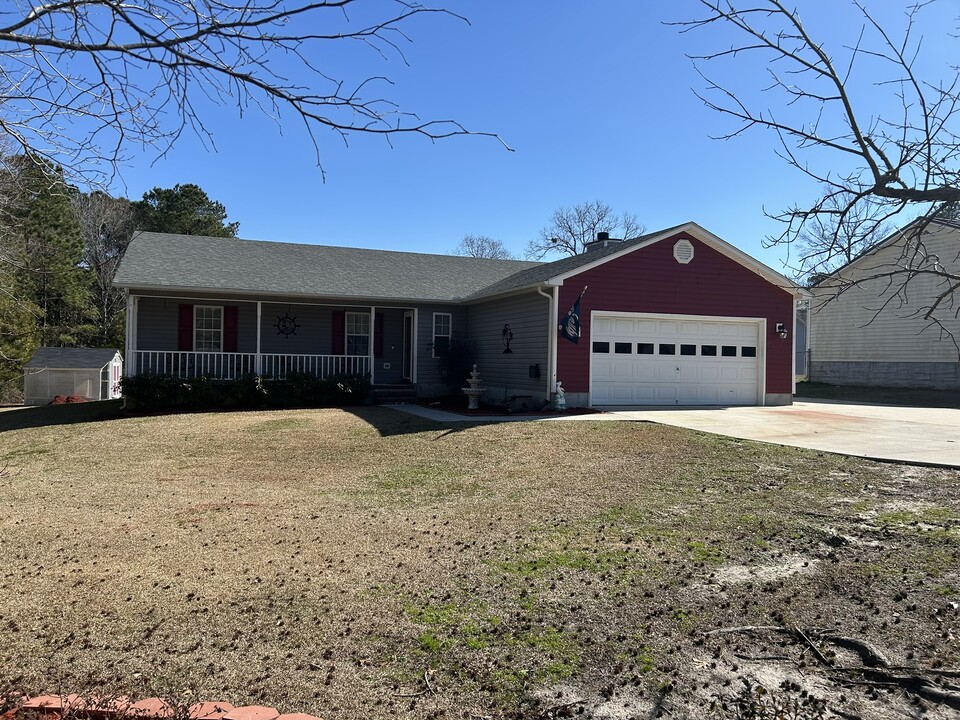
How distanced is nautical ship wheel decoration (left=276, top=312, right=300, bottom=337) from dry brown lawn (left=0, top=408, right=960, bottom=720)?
10.3 metres

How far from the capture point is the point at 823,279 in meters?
3.74

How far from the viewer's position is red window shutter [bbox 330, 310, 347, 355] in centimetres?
1917

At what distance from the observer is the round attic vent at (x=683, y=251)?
16.3m

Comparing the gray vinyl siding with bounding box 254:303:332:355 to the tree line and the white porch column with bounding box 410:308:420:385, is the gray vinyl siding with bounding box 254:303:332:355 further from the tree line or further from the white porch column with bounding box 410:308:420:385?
the tree line

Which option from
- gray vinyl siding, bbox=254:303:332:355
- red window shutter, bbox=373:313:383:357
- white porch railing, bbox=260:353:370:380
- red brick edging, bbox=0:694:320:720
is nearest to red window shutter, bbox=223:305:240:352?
gray vinyl siding, bbox=254:303:332:355

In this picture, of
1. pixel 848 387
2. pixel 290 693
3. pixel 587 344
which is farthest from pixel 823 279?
pixel 848 387

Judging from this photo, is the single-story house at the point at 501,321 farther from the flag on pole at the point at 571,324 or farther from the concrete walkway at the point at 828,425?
the concrete walkway at the point at 828,425

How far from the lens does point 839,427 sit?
40.3 feet

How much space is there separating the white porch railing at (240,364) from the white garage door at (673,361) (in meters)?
6.36

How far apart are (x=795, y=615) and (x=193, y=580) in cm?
375

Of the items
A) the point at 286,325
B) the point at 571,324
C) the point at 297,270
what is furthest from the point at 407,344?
the point at 571,324

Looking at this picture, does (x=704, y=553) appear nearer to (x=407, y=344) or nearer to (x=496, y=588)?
(x=496, y=588)

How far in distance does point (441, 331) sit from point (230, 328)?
560cm

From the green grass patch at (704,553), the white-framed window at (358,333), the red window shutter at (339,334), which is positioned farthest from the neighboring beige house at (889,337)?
the green grass patch at (704,553)
